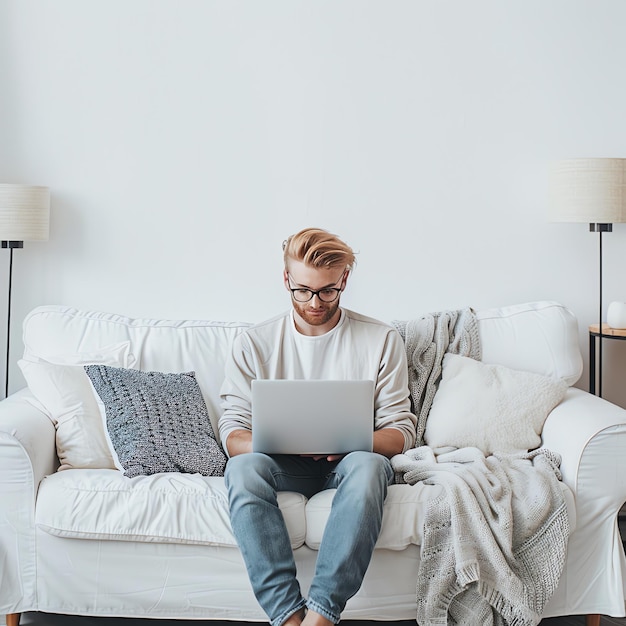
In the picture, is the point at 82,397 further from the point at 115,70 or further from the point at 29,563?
the point at 115,70

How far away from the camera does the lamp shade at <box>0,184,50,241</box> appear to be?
9.91 ft

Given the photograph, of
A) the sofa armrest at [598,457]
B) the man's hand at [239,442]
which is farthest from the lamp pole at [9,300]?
the sofa armrest at [598,457]

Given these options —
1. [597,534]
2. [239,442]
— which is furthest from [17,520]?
[597,534]

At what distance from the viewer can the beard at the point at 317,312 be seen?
8.33ft

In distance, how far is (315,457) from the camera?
2396 millimetres

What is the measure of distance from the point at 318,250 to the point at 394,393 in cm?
49

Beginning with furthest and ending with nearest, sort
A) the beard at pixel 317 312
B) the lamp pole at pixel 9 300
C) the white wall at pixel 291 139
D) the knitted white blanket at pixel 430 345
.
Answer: the white wall at pixel 291 139
the lamp pole at pixel 9 300
the knitted white blanket at pixel 430 345
the beard at pixel 317 312

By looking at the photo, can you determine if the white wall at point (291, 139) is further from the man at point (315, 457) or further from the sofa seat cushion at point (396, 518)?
the sofa seat cushion at point (396, 518)

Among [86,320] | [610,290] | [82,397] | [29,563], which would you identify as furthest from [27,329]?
[610,290]

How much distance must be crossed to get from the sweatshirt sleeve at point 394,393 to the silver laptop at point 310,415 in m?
0.26

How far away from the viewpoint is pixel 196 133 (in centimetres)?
329

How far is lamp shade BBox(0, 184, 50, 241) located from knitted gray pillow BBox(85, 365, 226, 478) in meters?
0.64

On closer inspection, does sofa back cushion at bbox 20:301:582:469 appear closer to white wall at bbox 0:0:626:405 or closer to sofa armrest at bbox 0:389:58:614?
white wall at bbox 0:0:626:405

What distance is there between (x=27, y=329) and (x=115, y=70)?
1.04 meters
